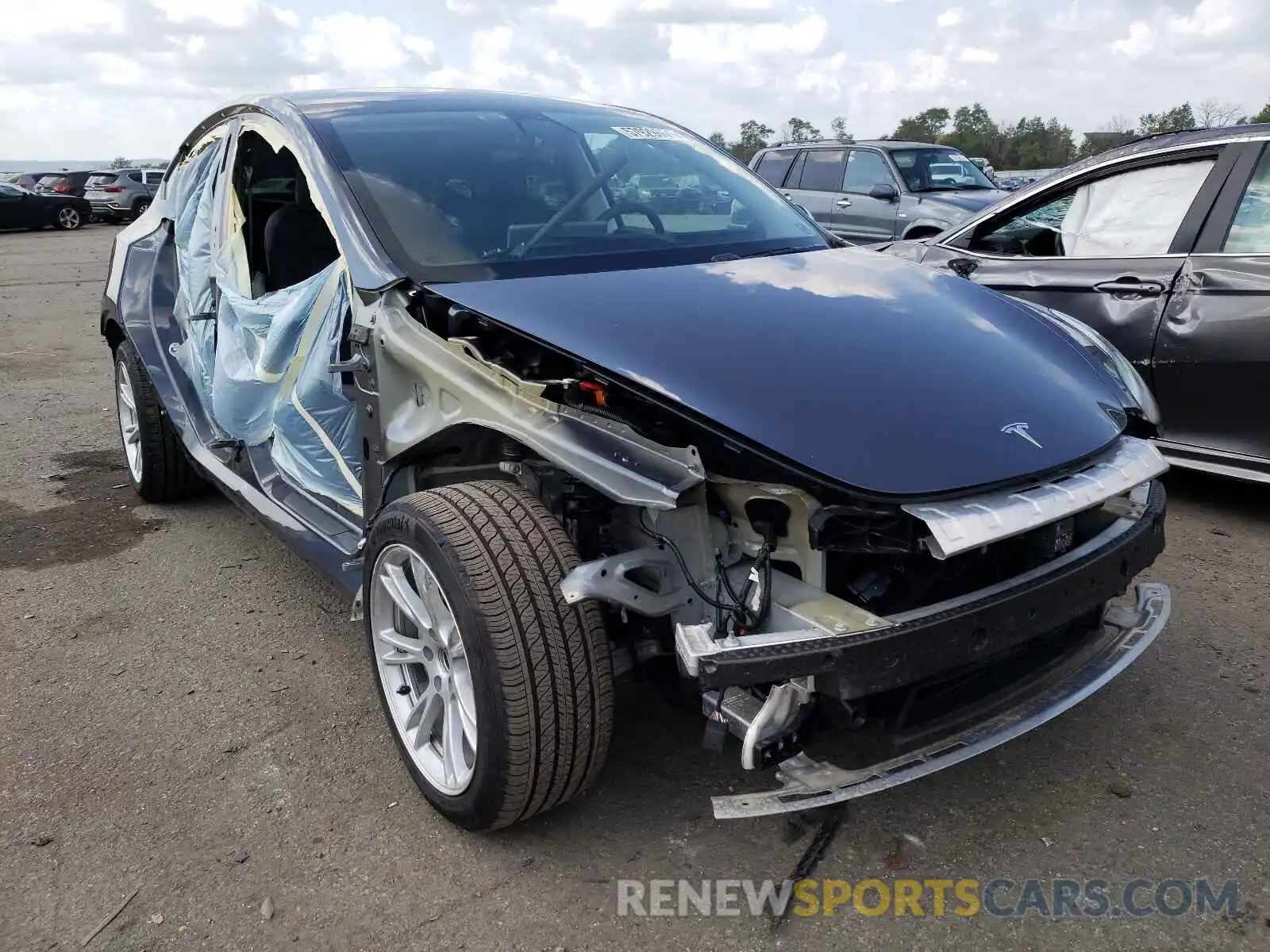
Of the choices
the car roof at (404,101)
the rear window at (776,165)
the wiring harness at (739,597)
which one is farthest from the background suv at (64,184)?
the wiring harness at (739,597)

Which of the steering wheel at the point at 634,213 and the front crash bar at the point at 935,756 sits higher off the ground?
the steering wheel at the point at 634,213

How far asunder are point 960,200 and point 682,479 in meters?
9.36

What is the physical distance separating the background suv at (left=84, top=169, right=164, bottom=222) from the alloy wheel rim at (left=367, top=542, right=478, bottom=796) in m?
29.6

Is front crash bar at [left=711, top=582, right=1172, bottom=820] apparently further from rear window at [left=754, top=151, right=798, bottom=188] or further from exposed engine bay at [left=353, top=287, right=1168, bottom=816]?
rear window at [left=754, top=151, right=798, bottom=188]

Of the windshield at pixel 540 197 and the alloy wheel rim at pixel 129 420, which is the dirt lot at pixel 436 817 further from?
the windshield at pixel 540 197

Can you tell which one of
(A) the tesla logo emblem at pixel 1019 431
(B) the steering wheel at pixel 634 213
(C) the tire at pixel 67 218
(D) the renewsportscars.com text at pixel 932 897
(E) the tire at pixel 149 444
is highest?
(B) the steering wheel at pixel 634 213

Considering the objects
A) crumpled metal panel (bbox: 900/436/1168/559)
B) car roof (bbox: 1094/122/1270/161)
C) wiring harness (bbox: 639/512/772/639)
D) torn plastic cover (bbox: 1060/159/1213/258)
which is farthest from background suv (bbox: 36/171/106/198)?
crumpled metal panel (bbox: 900/436/1168/559)

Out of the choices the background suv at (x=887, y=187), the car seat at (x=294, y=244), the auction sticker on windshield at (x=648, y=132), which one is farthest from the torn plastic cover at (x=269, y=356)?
the background suv at (x=887, y=187)

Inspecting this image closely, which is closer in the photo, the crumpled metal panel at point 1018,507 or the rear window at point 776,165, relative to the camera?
the crumpled metal panel at point 1018,507

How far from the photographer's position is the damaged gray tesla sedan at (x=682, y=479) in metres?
2.04

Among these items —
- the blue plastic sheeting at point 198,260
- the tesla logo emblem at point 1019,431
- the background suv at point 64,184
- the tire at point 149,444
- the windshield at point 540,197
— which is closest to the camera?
the tesla logo emblem at point 1019,431

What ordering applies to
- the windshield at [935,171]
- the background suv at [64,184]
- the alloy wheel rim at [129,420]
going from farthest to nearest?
the background suv at [64,184]
the windshield at [935,171]
the alloy wheel rim at [129,420]

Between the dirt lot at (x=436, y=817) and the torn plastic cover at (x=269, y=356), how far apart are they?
0.64 metres

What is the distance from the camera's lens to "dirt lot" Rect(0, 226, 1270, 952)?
7.07 feet
